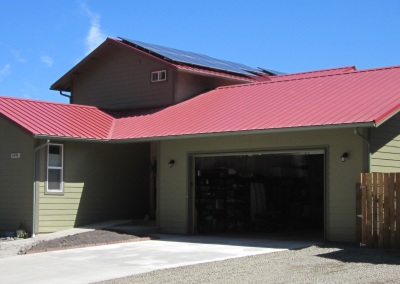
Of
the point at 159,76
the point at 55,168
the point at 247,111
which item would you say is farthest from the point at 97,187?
the point at 247,111

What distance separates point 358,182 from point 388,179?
49.5 inches

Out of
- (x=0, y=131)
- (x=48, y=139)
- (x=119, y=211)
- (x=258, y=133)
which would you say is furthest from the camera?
(x=119, y=211)

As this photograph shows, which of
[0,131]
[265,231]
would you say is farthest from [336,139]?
[0,131]

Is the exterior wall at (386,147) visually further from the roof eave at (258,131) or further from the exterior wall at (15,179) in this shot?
the exterior wall at (15,179)

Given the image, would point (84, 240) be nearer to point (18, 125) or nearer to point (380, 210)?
Result: point (18, 125)

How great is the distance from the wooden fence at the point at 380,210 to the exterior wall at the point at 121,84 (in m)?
9.55

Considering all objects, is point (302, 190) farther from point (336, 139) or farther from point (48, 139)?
point (48, 139)

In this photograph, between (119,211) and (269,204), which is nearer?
(119,211)

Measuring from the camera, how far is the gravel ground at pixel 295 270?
10250mm

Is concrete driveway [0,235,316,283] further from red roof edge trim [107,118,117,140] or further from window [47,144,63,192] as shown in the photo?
red roof edge trim [107,118,117,140]

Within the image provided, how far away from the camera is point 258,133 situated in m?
16.2

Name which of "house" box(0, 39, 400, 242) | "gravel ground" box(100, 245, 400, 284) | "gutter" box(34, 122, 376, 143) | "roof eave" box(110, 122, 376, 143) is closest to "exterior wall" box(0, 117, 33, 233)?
"house" box(0, 39, 400, 242)

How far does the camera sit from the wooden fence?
13680 millimetres

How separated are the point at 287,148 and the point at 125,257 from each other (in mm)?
5351
